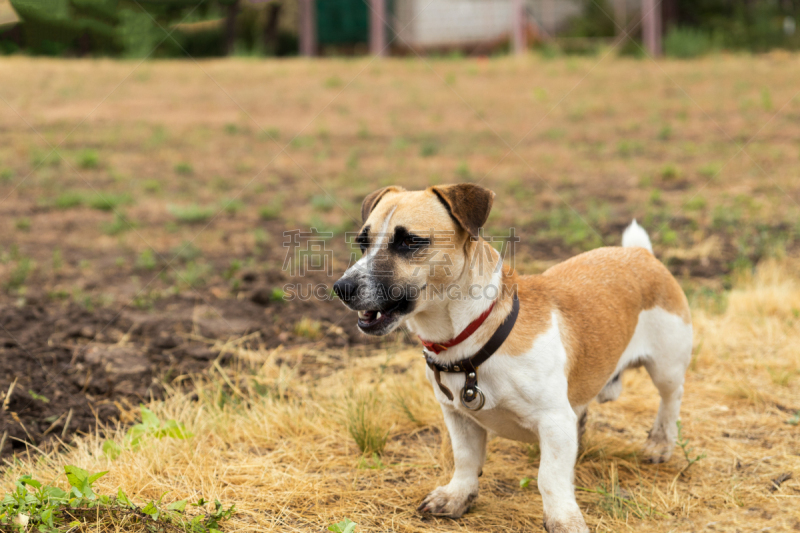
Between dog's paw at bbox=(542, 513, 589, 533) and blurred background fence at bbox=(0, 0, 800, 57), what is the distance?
17.3 m

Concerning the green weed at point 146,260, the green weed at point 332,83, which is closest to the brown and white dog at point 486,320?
the green weed at point 146,260

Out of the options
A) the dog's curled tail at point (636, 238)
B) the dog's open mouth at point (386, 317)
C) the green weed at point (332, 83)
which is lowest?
the dog's open mouth at point (386, 317)

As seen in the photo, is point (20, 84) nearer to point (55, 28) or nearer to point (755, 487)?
point (55, 28)

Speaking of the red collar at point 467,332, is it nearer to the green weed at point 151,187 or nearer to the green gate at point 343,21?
the green weed at point 151,187

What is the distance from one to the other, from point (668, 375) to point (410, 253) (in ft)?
5.92

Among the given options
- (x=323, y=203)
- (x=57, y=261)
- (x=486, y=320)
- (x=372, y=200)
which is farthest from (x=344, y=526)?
(x=323, y=203)

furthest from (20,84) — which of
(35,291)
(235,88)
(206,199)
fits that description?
(35,291)

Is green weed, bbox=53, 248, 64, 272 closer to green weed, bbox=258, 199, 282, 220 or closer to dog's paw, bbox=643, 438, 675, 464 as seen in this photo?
green weed, bbox=258, 199, 282, 220

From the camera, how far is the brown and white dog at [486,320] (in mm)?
3395

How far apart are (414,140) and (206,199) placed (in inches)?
179

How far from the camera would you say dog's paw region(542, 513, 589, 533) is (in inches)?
131

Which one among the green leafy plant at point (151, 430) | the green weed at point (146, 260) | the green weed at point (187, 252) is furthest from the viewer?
the green weed at point (187, 252)

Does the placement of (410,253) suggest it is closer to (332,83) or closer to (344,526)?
(344,526)

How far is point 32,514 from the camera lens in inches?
123
